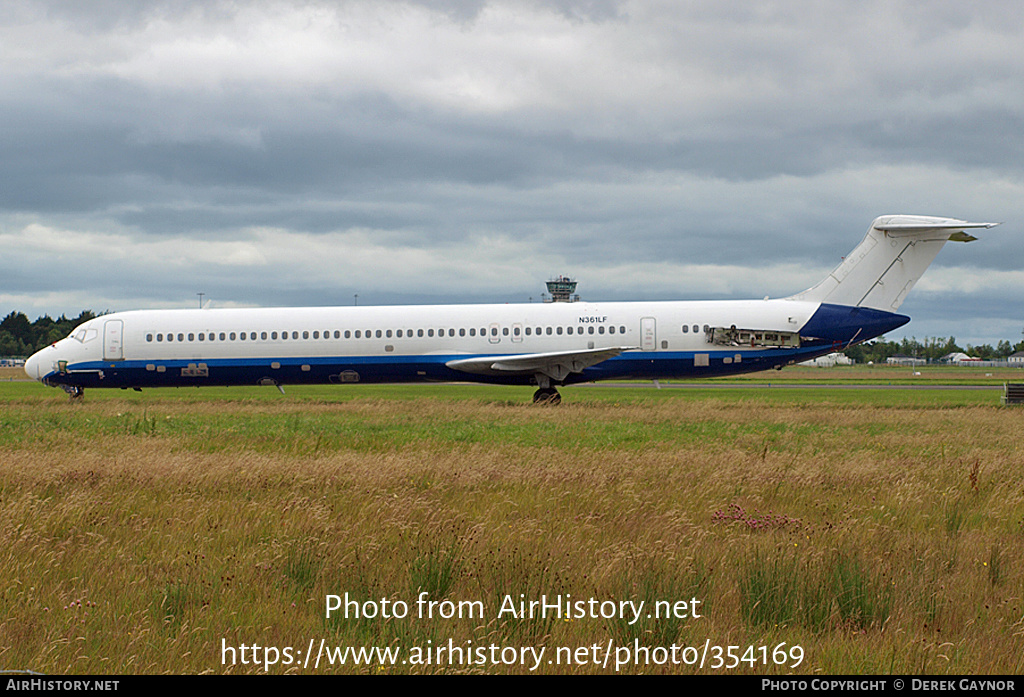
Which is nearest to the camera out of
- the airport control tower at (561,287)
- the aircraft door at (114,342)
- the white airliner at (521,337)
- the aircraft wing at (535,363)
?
Answer: the aircraft wing at (535,363)

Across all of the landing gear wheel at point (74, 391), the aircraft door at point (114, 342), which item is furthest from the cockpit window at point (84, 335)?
the landing gear wheel at point (74, 391)

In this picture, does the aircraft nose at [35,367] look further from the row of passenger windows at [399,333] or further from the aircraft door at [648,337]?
the aircraft door at [648,337]

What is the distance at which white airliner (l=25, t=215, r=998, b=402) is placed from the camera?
29328 mm

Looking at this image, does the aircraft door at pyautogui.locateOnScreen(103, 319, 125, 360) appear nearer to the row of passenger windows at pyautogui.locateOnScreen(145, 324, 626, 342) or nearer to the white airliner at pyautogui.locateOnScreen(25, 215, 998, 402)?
the white airliner at pyautogui.locateOnScreen(25, 215, 998, 402)

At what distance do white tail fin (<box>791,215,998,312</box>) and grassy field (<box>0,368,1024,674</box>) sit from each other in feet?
50.5

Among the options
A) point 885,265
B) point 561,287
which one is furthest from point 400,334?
point 561,287

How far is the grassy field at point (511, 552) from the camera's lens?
5.29m

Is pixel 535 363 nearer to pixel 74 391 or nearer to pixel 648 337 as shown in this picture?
pixel 648 337

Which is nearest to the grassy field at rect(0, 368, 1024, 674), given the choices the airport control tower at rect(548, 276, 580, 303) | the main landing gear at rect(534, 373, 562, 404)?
the main landing gear at rect(534, 373, 562, 404)

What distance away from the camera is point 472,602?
6031 millimetres

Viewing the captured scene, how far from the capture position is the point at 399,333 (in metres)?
30.2

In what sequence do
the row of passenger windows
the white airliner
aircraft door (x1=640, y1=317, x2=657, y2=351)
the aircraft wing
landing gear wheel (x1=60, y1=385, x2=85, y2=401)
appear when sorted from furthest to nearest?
1. landing gear wheel (x1=60, y1=385, x2=85, y2=401)
2. the row of passenger windows
3. aircraft door (x1=640, y1=317, x2=657, y2=351)
4. the white airliner
5. the aircraft wing

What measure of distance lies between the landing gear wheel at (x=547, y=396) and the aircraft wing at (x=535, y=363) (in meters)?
0.51
